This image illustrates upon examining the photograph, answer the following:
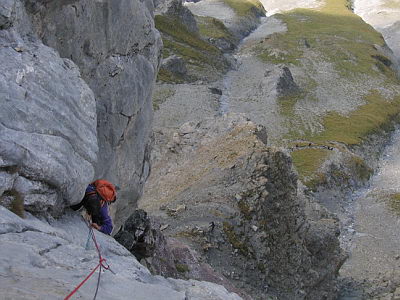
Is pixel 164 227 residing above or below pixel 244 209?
below

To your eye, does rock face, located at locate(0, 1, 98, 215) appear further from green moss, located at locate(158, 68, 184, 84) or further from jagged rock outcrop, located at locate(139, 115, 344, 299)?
green moss, located at locate(158, 68, 184, 84)

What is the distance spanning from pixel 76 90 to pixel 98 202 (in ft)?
13.2

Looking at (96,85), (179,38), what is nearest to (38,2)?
(96,85)

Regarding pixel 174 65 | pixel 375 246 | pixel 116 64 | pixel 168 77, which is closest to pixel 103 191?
pixel 116 64

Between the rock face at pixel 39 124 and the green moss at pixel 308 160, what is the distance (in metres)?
50.6

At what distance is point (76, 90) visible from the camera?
15.4 meters

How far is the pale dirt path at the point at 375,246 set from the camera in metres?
43.1

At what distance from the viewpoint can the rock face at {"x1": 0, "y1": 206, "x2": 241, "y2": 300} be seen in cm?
975

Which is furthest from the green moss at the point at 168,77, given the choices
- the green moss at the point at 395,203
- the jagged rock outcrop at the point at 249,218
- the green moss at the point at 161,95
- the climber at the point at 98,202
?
the climber at the point at 98,202

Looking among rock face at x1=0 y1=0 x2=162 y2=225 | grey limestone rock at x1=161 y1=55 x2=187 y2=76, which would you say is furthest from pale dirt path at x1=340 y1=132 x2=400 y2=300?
grey limestone rock at x1=161 y1=55 x2=187 y2=76

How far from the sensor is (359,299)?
41.1 meters

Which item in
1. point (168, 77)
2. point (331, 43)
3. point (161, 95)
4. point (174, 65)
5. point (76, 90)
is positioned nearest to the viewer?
point (76, 90)

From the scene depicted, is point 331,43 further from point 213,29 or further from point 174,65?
point 174,65

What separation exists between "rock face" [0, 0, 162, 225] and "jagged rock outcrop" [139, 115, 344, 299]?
9.96m
